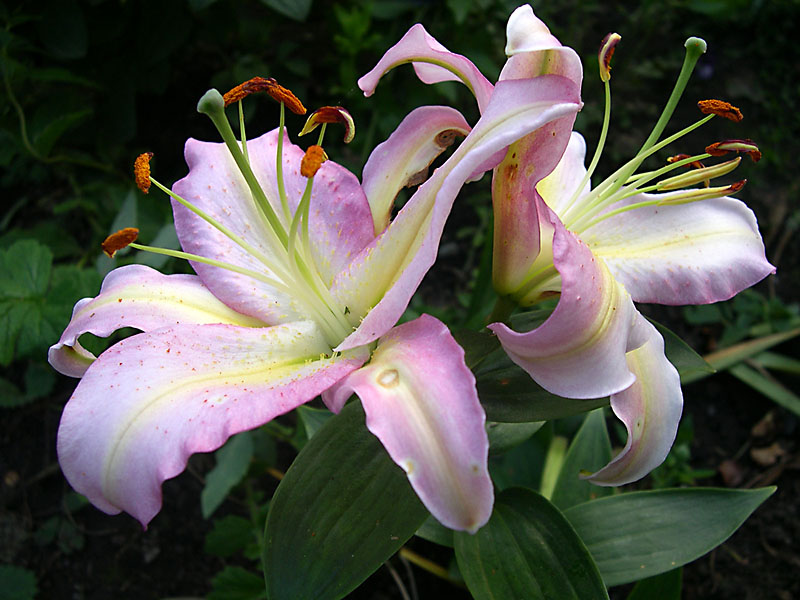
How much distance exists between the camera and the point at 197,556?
1323 millimetres

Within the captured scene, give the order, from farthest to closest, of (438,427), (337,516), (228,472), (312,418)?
(228,472), (312,418), (337,516), (438,427)

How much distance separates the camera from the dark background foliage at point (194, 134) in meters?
1.29

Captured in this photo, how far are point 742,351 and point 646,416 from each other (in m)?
1.09

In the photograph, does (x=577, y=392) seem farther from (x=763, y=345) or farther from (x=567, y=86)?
(x=763, y=345)

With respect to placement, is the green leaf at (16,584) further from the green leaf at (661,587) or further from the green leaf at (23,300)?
the green leaf at (661,587)

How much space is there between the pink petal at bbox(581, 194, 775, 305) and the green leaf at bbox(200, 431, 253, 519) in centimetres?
65

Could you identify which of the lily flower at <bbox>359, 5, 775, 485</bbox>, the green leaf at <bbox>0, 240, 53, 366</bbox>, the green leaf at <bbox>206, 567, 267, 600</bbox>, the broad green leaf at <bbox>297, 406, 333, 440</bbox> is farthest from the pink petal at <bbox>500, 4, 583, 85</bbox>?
the green leaf at <bbox>206, 567, 267, 600</bbox>

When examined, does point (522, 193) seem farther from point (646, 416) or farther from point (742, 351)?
point (742, 351)

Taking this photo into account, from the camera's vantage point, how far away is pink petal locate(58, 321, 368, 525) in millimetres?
525

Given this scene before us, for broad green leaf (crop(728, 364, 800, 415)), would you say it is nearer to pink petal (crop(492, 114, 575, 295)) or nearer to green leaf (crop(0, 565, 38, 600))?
pink petal (crop(492, 114, 575, 295))

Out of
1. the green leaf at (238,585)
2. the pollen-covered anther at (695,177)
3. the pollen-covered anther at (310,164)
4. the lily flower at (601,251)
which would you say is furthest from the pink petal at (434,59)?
the green leaf at (238,585)

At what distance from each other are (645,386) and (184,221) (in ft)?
1.72

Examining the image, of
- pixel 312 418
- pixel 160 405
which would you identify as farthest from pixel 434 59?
pixel 312 418

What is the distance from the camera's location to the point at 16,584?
112cm
